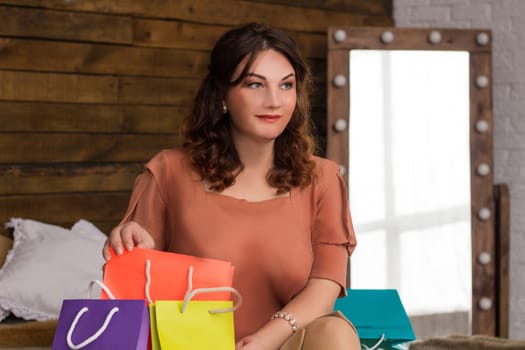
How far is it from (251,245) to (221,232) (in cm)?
7

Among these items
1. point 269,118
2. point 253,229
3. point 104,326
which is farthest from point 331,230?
point 104,326

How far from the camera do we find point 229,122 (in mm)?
1934

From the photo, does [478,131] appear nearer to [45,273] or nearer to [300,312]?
[45,273]

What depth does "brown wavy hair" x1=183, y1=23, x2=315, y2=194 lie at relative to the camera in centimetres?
181

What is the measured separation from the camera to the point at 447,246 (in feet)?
12.8

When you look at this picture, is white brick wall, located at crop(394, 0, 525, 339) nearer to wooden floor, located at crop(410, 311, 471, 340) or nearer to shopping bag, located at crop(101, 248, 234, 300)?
wooden floor, located at crop(410, 311, 471, 340)

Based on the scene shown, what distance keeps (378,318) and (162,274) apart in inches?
22.2

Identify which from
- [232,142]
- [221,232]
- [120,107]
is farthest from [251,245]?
[120,107]

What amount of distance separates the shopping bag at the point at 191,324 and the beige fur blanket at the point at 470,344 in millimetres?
1108

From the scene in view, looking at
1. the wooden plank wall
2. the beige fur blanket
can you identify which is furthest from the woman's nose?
the wooden plank wall

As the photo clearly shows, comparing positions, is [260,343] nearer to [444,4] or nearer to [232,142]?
[232,142]

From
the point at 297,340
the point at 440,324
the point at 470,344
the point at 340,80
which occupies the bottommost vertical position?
the point at 440,324

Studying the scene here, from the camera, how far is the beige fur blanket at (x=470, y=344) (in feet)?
7.93

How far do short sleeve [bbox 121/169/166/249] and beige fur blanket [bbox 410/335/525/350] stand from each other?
3.21 feet
